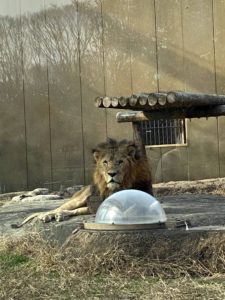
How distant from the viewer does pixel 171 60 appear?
43.1 ft

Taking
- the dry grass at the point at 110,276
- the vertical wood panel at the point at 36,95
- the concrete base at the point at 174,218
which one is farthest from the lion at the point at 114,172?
the vertical wood panel at the point at 36,95

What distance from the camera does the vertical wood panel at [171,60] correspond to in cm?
1310

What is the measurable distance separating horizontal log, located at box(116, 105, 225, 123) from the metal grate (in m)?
5.27

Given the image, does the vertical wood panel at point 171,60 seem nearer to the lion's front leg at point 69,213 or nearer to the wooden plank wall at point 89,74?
the wooden plank wall at point 89,74

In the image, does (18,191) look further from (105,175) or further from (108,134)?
(105,175)

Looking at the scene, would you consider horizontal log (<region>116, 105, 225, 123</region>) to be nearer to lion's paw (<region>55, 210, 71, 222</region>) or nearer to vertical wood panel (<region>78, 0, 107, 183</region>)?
lion's paw (<region>55, 210, 71, 222</region>)

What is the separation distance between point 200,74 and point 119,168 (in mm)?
7302

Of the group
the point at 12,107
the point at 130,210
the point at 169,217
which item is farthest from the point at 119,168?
the point at 12,107

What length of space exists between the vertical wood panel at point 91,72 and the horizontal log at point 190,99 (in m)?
5.98

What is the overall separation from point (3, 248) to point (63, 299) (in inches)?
70.0

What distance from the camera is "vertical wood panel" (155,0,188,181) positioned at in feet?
43.0

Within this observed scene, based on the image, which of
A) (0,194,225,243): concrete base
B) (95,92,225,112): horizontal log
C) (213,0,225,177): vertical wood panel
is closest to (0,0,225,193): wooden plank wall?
(213,0,225,177): vertical wood panel

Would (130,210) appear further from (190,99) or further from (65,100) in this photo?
(65,100)

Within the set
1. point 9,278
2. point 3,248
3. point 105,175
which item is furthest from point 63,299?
point 105,175
